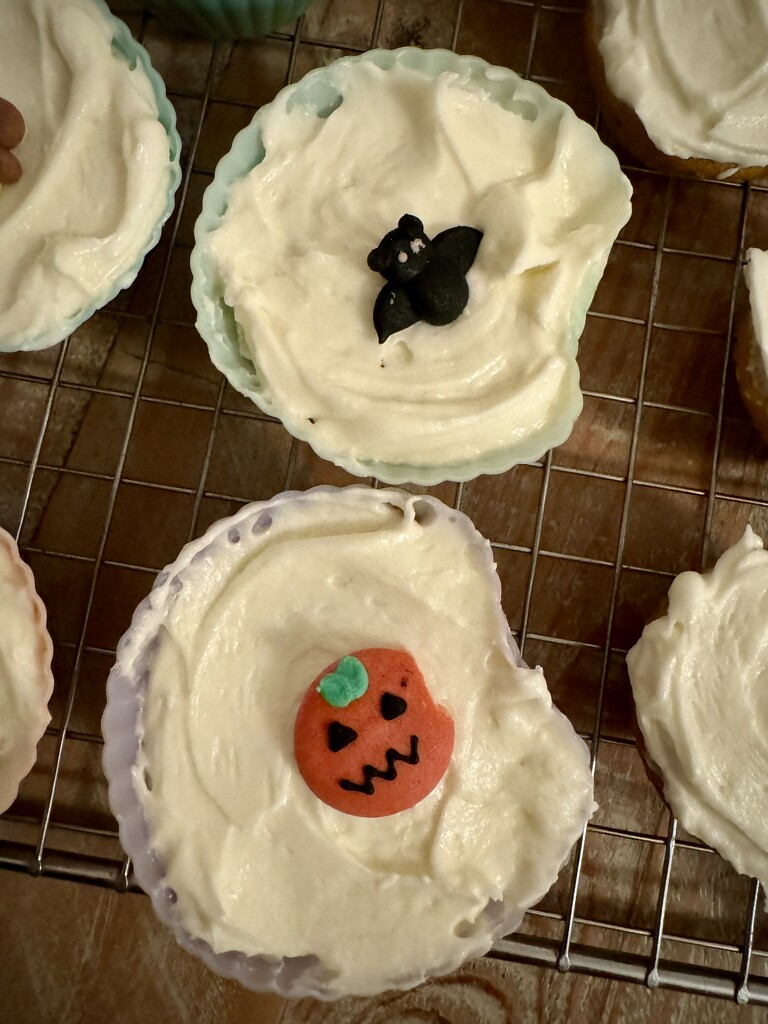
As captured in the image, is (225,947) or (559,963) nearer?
(225,947)

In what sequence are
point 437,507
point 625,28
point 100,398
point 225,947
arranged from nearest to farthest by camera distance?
point 225,947 → point 437,507 → point 625,28 → point 100,398

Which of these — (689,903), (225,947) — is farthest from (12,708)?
(689,903)

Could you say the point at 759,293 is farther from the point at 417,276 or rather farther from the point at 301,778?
the point at 301,778

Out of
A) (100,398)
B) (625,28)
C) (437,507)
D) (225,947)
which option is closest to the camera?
(225,947)

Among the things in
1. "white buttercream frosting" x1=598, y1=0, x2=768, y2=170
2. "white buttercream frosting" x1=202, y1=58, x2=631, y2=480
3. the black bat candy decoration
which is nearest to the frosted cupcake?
"white buttercream frosting" x1=598, y1=0, x2=768, y2=170

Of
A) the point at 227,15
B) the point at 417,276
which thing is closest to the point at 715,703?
the point at 417,276

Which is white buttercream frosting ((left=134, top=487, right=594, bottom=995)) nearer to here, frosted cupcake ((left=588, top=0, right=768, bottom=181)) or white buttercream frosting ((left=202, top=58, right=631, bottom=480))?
white buttercream frosting ((left=202, top=58, right=631, bottom=480))

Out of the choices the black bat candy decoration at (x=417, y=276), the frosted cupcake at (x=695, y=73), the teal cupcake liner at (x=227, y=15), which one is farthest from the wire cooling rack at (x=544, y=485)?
the black bat candy decoration at (x=417, y=276)

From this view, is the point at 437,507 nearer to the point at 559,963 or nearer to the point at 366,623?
the point at 366,623
